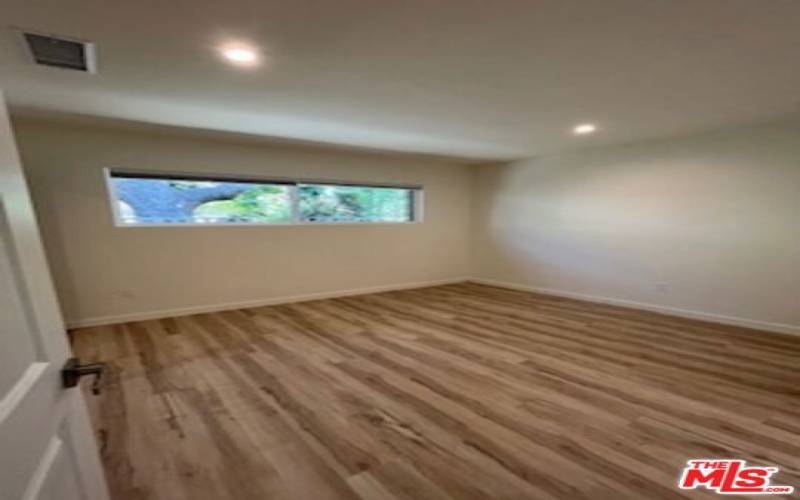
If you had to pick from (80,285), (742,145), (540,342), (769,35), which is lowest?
(540,342)

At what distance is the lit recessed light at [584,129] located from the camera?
3789 mm

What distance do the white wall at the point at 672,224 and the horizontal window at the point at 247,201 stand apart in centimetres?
204

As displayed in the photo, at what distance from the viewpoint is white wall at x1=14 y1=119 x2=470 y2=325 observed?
381cm

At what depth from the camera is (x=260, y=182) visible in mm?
4891

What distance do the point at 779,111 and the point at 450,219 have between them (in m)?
4.16

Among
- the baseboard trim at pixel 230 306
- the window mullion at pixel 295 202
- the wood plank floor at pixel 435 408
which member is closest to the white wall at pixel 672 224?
the wood plank floor at pixel 435 408

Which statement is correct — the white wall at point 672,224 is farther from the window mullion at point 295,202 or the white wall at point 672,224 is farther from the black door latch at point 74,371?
the black door latch at point 74,371

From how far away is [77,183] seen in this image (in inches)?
152

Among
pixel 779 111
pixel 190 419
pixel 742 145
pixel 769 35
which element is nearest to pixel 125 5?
pixel 190 419

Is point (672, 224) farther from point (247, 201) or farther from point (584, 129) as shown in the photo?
point (247, 201)

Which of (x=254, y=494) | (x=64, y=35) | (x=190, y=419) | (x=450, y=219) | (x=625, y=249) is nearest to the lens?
(x=254, y=494)

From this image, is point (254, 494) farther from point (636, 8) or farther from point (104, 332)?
point (104, 332)

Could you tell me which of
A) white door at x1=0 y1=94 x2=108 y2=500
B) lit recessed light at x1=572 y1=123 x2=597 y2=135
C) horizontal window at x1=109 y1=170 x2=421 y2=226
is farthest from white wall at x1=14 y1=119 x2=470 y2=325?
white door at x1=0 y1=94 x2=108 y2=500

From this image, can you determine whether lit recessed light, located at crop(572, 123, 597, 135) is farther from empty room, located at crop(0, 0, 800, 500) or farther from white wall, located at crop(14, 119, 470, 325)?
white wall, located at crop(14, 119, 470, 325)
